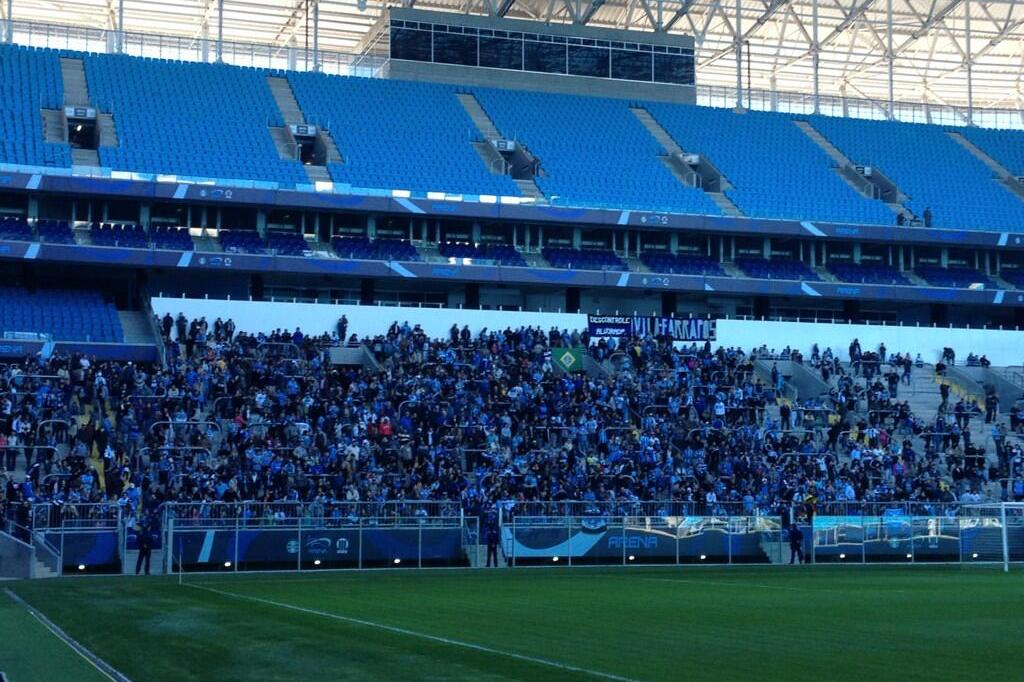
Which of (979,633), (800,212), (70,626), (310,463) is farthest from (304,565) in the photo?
(800,212)

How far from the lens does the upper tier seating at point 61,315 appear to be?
1986 inches

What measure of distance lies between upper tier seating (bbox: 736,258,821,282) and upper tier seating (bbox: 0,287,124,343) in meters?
26.6

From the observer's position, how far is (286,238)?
57812mm

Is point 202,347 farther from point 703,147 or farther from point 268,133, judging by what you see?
point 703,147

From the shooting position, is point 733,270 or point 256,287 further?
point 733,270

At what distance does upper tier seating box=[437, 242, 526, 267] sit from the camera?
59.3m

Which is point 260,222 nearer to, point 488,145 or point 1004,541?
point 488,145

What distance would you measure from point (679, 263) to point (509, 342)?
44.0ft

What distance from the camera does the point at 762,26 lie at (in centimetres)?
7769

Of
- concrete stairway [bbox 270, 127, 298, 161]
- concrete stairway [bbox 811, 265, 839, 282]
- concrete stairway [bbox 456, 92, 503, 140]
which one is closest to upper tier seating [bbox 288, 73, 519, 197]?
concrete stairway [bbox 456, 92, 503, 140]

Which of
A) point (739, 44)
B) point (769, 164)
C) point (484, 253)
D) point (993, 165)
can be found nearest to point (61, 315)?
point (484, 253)

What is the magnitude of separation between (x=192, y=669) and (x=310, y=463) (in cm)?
2536

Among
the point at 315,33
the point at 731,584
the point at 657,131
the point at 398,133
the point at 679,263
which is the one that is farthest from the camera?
the point at 657,131

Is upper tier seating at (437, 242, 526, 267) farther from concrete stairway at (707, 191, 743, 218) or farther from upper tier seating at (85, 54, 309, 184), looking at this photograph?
concrete stairway at (707, 191, 743, 218)
